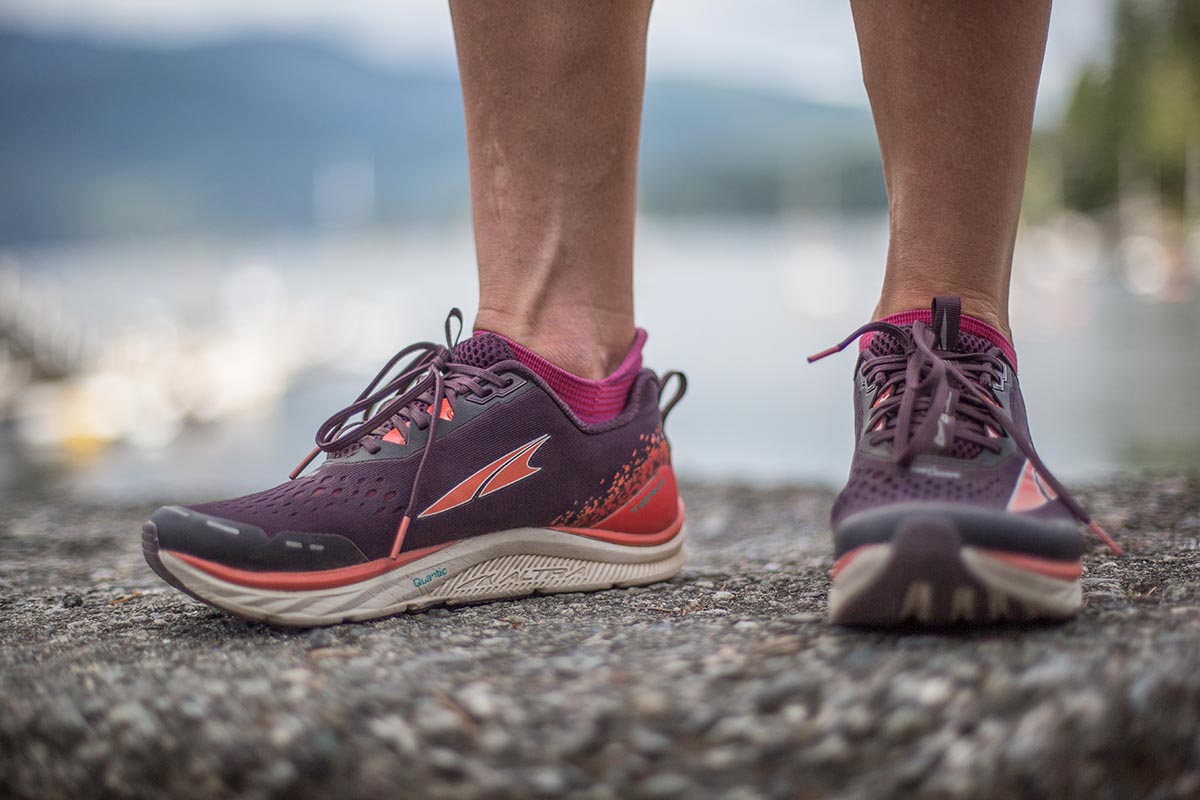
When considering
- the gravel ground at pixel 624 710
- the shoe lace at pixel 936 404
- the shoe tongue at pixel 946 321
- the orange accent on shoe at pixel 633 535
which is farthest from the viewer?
the orange accent on shoe at pixel 633 535

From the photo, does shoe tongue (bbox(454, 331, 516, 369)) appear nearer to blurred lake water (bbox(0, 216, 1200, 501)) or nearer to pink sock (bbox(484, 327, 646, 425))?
pink sock (bbox(484, 327, 646, 425))

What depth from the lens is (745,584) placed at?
55.2 inches

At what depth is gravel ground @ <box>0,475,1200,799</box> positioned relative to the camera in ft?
2.63

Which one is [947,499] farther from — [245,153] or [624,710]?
[245,153]

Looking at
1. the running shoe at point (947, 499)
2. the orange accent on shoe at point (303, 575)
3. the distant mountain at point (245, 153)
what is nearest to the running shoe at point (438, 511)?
the orange accent on shoe at point (303, 575)

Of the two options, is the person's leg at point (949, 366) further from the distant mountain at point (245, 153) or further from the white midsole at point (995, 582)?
the distant mountain at point (245, 153)

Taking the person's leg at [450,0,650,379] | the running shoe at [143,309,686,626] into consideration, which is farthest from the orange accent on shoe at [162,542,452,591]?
the person's leg at [450,0,650,379]

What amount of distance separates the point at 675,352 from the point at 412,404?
22.9m

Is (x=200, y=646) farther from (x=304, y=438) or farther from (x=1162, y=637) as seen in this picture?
(x=304, y=438)

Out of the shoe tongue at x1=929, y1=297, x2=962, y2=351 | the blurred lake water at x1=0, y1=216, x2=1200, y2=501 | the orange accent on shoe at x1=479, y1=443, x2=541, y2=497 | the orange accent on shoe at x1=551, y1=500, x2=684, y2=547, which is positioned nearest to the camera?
the shoe tongue at x1=929, y1=297, x2=962, y2=351

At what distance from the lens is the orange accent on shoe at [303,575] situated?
3.50 feet

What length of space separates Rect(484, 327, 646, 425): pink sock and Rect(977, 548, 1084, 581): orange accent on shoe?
0.60 m

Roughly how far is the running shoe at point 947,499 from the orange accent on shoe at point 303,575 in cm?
53

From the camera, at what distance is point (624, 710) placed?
0.84 meters
